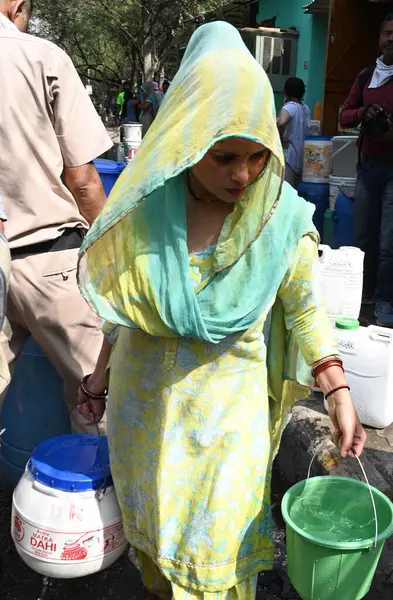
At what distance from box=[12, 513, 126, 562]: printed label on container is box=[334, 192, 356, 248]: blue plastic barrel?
3761mm

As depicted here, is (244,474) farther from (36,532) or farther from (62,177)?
(62,177)

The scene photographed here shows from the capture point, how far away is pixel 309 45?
492 inches

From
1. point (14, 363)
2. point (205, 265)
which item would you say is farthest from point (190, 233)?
point (14, 363)

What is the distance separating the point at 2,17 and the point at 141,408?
4.89 feet

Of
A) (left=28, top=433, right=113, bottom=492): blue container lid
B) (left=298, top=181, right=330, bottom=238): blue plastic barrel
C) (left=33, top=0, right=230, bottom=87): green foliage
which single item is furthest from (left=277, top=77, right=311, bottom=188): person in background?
(left=33, top=0, right=230, bottom=87): green foliage

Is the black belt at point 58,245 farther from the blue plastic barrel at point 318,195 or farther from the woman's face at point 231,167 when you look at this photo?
the blue plastic barrel at point 318,195

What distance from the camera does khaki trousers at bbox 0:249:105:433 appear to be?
219cm

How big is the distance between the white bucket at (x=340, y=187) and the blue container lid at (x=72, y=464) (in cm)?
362

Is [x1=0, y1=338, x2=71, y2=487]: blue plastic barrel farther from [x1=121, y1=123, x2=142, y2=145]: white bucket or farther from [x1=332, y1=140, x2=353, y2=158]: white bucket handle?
[x1=121, y1=123, x2=142, y2=145]: white bucket

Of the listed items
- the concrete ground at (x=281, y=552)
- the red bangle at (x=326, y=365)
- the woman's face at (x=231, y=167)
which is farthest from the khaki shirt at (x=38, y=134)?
the concrete ground at (x=281, y=552)

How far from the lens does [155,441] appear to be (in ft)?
5.06

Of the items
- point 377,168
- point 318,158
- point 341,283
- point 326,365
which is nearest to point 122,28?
point 318,158

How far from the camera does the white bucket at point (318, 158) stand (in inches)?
214

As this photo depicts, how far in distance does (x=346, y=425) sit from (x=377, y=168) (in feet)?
9.90
